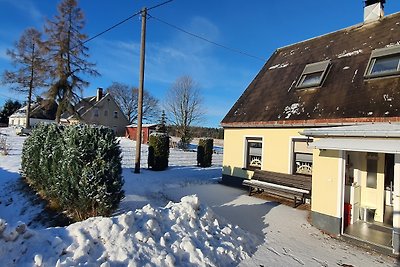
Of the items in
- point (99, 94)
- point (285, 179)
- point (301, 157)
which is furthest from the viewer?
point (99, 94)

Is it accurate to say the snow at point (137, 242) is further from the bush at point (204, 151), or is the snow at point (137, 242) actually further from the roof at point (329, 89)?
the bush at point (204, 151)

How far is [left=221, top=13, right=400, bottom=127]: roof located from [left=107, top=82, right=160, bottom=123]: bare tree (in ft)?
149

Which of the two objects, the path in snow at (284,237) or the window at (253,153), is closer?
the path in snow at (284,237)

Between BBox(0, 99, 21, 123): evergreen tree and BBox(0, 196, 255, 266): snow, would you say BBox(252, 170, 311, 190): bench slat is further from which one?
BBox(0, 99, 21, 123): evergreen tree

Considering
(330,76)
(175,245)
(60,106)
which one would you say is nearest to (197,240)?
(175,245)

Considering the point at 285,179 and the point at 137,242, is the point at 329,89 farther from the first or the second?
the point at 137,242

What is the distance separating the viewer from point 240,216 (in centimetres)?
760

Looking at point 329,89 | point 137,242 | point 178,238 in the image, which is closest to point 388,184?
point 329,89

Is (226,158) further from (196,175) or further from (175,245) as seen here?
(175,245)

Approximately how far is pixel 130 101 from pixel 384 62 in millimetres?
52367

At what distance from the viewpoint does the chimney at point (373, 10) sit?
39.3 feet

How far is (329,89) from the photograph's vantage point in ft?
32.5

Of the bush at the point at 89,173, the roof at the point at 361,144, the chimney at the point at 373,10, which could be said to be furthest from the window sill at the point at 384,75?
the bush at the point at 89,173

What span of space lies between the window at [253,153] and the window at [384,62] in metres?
4.58
